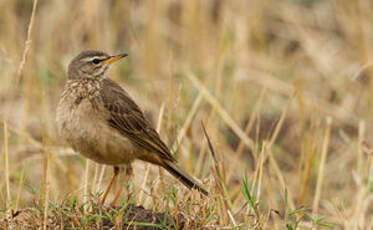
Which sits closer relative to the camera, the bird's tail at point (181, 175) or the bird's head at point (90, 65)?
the bird's tail at point (181, 175)

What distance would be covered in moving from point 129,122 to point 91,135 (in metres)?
0.39

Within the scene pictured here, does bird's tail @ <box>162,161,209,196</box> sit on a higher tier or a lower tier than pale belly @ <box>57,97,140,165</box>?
lower

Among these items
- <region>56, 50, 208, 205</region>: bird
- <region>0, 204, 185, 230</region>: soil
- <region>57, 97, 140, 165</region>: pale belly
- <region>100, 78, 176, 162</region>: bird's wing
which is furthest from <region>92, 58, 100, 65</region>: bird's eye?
<region>0, 204, 185, 230</region>: soil

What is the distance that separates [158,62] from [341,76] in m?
2.68

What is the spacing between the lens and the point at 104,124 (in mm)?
4871

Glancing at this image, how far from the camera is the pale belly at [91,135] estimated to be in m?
4.73

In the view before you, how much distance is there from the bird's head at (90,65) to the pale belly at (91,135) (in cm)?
33

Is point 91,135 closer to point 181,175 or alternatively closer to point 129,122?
point 129,122

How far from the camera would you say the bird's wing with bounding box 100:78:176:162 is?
495cm

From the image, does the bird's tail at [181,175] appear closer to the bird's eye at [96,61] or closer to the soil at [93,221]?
the soil at [93,221]

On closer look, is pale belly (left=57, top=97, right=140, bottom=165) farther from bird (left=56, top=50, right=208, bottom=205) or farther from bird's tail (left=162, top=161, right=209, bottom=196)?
bird's tail (left=162, top=161, right=209, bottom=196)

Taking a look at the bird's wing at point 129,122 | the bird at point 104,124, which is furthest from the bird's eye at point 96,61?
the bird's wing at point 129,122

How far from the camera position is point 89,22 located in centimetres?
933

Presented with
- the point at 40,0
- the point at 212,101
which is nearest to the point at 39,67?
the point at 212,101
